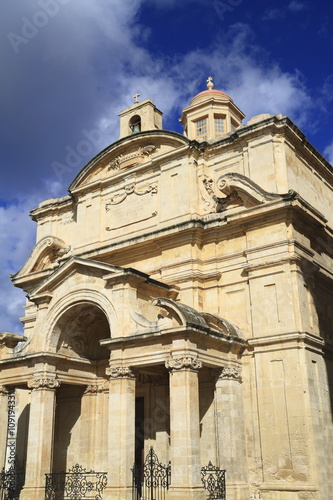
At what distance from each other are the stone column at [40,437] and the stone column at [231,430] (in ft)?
16.9

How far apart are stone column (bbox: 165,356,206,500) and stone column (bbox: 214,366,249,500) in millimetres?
1564

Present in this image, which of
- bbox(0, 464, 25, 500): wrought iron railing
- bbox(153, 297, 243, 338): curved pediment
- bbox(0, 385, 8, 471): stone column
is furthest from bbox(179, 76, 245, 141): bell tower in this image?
bbox(0, 464, 25, 500): wrought iron railing

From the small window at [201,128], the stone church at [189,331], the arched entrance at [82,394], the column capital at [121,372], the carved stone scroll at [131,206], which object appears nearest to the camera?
the stone church at [189,331]

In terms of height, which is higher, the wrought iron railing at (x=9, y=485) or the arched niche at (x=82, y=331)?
the arched niche at (x=82, y=331)

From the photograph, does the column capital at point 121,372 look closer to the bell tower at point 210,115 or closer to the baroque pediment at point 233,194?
the baroque pediment at point 233,194

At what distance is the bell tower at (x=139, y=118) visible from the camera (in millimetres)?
23156

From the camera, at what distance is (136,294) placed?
1645 cm

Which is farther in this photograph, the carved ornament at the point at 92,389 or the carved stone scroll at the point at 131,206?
the carved stone scroll at the point at 131,206

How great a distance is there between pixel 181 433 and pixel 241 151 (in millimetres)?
9905

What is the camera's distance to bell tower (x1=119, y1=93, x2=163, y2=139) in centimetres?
2316

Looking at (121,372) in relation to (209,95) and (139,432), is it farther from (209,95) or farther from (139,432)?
(209,95)

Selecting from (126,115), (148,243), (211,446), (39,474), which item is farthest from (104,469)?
(126,115)

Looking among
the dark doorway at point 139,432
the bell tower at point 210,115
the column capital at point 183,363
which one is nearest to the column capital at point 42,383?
the dark doorway at point 139,432

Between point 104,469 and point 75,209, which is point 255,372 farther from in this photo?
point 75,209
